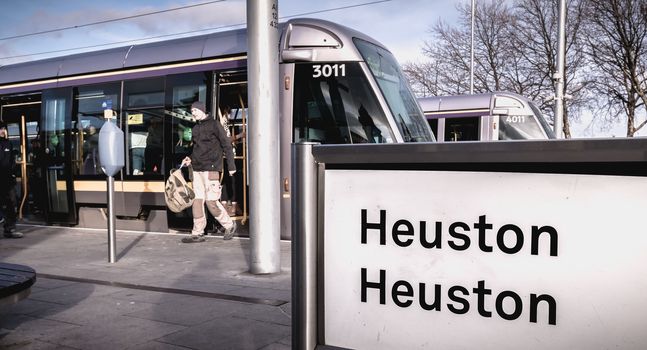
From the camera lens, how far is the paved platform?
137 inches

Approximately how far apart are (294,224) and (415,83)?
99.3 feet

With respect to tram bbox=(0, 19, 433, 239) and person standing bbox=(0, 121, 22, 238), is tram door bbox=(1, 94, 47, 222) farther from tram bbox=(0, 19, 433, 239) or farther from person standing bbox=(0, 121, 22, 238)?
person standing bbox=(0, 121, 22, 238)

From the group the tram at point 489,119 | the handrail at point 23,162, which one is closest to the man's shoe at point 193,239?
the handrail at point 23,162

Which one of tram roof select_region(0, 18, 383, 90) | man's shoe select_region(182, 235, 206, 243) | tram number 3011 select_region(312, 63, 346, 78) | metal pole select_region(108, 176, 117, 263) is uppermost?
tram roof select_region(0, 18, 383, 90)

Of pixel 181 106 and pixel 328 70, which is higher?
pixel 328 70

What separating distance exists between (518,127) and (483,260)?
12286mm

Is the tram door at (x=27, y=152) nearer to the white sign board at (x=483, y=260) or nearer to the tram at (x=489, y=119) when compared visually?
the tram at (x=489, y=119)

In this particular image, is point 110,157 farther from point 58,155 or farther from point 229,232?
point 58,155

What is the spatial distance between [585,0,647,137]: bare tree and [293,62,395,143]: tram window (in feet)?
65.6

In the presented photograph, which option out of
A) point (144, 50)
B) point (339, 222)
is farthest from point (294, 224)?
point (144, 50)

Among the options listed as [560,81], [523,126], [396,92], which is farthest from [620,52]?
[396,92]

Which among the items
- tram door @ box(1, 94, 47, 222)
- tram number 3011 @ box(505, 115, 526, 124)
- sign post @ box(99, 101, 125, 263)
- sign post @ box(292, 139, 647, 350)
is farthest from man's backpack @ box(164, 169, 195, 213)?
tram number 3011 @ box(505, 115, 526, 124)

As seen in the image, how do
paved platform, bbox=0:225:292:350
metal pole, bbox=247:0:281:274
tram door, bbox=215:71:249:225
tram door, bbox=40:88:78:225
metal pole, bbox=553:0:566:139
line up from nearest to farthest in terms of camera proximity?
1. paved platform, bbox=0:225:292:350
2. metal pole, bbox=247:0:281:274
3. tram door, bbox=215:71:249:225
4. tram door, bbox=40:88:78:225
5. metal pole, bbox=553:0:566:139

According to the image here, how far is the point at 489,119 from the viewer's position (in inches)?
506
